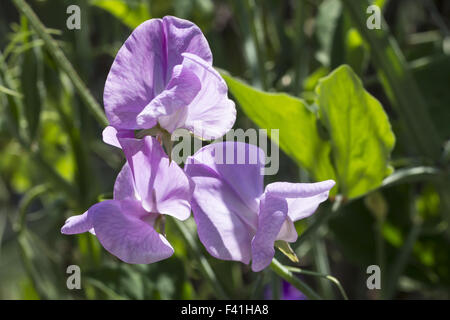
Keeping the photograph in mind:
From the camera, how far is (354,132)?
413 millimetres

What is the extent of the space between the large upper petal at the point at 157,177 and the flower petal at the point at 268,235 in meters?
0.04

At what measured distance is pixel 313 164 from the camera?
43 centimetres

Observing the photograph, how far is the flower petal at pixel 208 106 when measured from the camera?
0.97 ft

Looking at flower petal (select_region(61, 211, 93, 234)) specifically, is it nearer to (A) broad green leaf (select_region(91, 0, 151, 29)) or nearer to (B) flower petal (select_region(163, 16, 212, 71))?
(B) flower petal (select_region(163, 16, 212, 71))

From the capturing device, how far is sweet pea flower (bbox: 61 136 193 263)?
29 centimetres

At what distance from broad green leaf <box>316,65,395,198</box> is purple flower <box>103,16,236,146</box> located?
0.11 meters

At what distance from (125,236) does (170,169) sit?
38 millimetres

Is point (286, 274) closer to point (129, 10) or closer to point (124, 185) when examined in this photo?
point (124, 185)

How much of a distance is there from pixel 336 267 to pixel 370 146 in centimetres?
46

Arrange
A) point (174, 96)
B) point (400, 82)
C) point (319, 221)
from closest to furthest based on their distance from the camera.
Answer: point (174, 96), point (319, 221), point (400, 82)

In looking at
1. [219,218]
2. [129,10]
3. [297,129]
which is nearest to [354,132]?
[297,129]

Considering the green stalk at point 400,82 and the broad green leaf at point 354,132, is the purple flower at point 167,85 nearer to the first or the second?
the broad green leaf at point 354,132

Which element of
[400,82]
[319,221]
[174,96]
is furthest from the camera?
[400,82]
